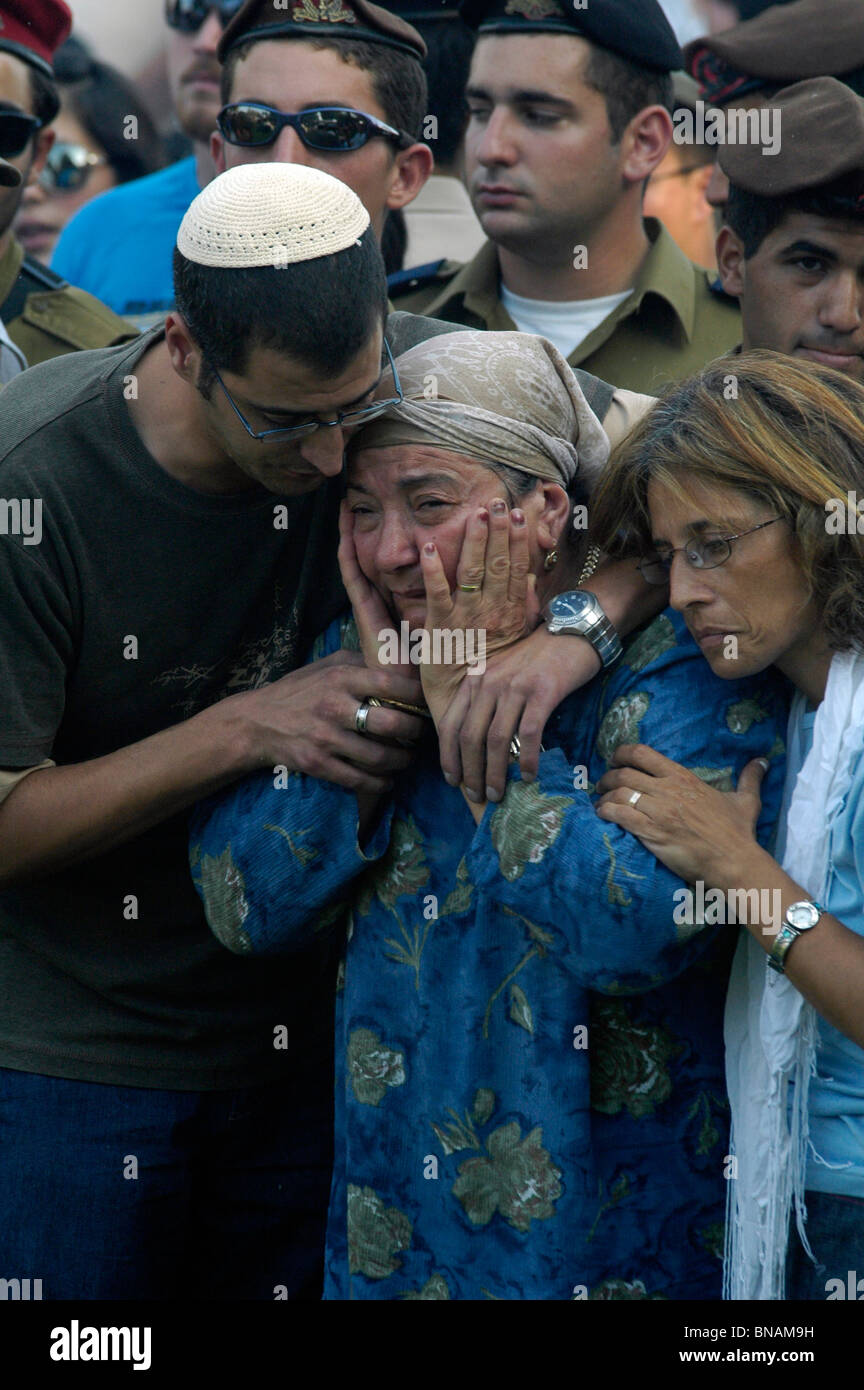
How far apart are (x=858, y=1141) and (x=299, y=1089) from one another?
1.14 metres

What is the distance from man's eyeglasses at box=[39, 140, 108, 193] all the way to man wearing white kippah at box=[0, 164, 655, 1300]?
12.2 feet

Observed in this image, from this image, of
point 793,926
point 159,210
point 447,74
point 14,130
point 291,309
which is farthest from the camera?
point 159,210

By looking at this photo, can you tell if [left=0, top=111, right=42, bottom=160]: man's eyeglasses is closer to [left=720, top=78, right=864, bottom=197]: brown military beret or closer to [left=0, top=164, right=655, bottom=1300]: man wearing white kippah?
[left=0, top=164, right=655, bottom=1300]: man wearing white kippah

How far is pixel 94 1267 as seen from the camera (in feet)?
8.87

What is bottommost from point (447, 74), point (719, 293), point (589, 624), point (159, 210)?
point (589, 624)

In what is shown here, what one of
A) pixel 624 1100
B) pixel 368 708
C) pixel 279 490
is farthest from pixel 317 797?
pixel 624 1100

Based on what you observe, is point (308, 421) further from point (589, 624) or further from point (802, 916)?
point (802, 916)

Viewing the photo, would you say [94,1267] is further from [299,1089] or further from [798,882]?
[798,882]

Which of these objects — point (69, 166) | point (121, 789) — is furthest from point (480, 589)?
point (69, 166)

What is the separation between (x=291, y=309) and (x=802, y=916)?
3.61ft

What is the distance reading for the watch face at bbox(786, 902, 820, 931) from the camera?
2066 millimetres

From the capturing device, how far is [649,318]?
13.1 ft

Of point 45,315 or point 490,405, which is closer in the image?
point 490,405

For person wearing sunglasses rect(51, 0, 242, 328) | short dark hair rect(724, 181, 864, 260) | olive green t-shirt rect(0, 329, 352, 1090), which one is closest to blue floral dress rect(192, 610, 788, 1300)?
olive green t-shirt rect(0, 329, 352, 1090)
